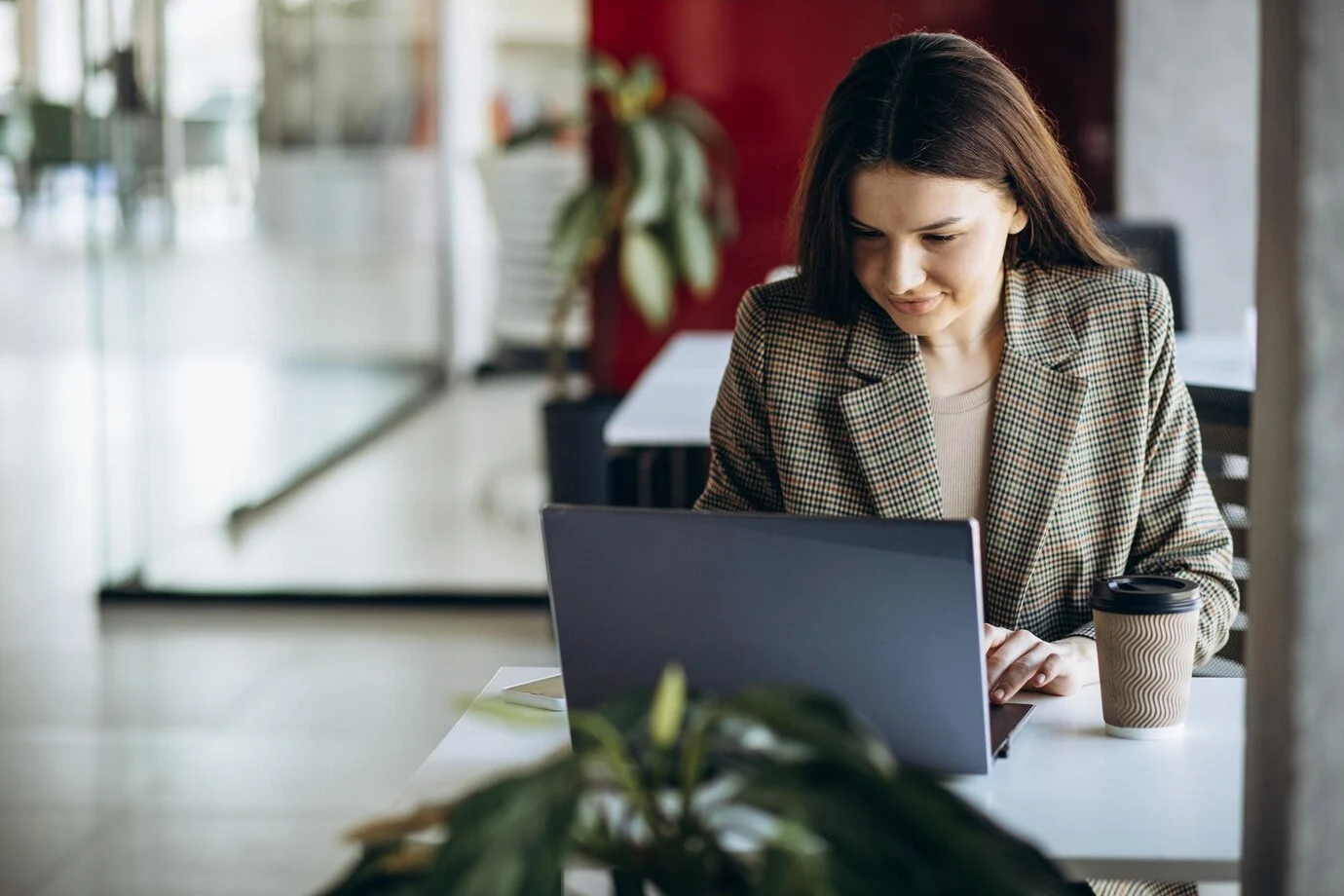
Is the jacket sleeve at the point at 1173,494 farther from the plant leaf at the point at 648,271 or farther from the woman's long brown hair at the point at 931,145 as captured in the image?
the plant leaf at the point at 648,271

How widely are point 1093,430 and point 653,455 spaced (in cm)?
155

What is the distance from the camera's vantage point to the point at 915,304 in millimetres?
1873

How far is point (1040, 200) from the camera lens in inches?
76.4

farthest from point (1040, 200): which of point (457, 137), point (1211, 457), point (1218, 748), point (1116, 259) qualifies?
point (457, 137)

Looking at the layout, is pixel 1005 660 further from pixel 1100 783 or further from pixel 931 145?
pixel 931 145

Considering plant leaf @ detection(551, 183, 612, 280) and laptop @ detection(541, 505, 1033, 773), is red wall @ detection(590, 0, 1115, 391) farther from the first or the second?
laptop @ detection(541, 505, 1033, 773)

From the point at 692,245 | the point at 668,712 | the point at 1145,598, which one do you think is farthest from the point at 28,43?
the point at 668,712

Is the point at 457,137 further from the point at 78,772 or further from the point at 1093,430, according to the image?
the point at 1093,430

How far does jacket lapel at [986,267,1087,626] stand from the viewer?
189 cm

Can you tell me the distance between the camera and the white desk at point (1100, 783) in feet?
4.04

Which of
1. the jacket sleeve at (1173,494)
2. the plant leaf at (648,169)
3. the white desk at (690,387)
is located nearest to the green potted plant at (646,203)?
the plant leaf at (648,169)

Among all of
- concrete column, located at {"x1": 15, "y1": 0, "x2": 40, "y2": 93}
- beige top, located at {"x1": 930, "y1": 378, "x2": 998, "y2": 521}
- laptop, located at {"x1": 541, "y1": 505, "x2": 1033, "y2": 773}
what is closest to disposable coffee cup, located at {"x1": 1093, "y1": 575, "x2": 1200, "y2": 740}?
→ laptop, located at {"x1": 541, "y1": 505, "x2": 1033, "y2": 773}

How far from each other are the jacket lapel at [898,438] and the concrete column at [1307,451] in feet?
Result: 2.97

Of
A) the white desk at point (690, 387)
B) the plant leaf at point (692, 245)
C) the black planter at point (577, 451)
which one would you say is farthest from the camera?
the plant leaf at point (692, 245)
